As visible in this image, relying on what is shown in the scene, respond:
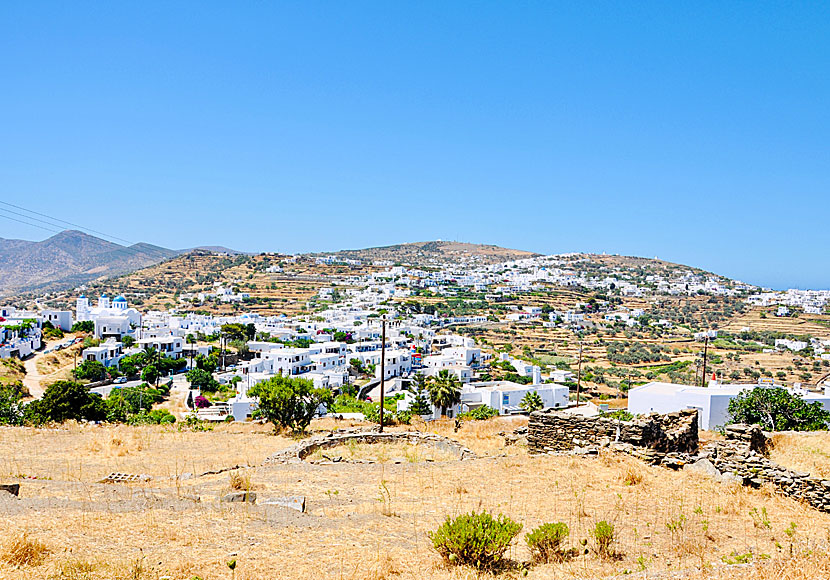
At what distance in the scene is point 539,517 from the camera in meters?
8.33

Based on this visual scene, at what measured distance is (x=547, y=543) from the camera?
6637 millimetres

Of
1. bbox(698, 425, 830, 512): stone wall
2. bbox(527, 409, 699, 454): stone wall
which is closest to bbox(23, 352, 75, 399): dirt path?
bbox(527, 409, 699, 454): stone wall

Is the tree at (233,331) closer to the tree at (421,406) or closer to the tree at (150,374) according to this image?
the tree at (150,374)

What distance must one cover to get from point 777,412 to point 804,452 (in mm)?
9419

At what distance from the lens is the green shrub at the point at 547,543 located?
21.4 ft

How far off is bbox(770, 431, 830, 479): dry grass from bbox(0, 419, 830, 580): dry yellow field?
16.2 feet

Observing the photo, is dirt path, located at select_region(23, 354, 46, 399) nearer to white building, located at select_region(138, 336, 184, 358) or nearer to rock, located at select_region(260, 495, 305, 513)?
white building, located at select_region(138, 336, 184, 358)

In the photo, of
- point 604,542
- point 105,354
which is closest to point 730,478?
point 604,542

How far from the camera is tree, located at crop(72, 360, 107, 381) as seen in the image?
184ft

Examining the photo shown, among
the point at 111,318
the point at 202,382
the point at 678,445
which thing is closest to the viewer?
the point at 678,445

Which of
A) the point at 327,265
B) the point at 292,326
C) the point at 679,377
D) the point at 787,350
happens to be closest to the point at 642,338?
the point at 787,350

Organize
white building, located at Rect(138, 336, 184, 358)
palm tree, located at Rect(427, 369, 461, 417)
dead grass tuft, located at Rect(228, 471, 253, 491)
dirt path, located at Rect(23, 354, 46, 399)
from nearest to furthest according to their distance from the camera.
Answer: dead grass tuft, located at Rect(228, 471, 253, 491), palm tree, located at Rect(427, 369, 461, 417), dirt path, located at Rect(23, 354, 46, 399), white building, located at Rect(138, 336, 184, 358)

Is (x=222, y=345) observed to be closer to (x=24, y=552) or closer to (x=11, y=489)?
(x=11, y=489)

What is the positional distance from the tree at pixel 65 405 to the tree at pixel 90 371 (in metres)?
31.2
